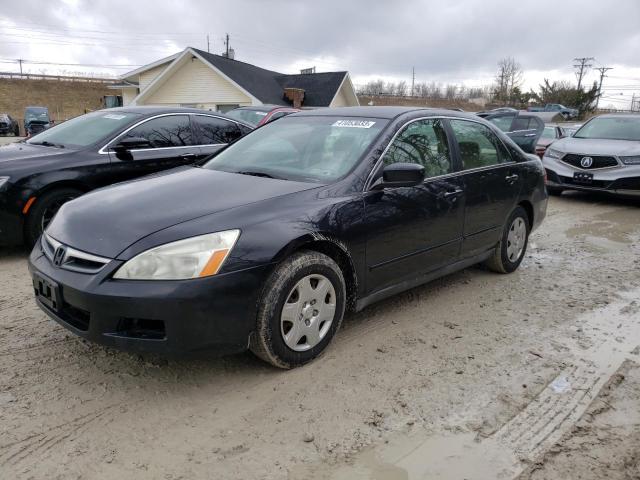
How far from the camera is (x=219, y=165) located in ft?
13.4

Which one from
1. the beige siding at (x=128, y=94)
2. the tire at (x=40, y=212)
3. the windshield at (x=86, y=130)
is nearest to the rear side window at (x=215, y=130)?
the windshield at (x=86, y=130)

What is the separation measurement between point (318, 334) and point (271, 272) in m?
0.60

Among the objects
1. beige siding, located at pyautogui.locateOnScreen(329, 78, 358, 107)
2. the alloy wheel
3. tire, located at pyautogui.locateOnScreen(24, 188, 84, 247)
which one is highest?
beige siding, located at pyautogui.locateOnScreen(329, 78, 358, 107)

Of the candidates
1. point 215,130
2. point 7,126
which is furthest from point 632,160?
point 7,126

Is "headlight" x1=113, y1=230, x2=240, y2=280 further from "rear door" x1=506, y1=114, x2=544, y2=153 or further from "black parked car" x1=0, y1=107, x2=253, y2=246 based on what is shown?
"rear door" x1=506, y1=114, x2=544, y2=153

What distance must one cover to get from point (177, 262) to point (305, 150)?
1.59 metres

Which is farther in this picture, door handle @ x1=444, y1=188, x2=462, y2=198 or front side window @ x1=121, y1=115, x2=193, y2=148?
front side window @ x1=121, y1=115, x2=193, y2=148

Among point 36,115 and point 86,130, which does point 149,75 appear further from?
point 86,130

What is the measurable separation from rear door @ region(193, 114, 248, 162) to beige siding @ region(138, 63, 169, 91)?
23672 mm

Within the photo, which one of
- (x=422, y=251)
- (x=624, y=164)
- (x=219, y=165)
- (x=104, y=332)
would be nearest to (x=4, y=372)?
(x=104, y=332)

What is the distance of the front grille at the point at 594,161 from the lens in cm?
905

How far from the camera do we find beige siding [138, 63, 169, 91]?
93.6ft

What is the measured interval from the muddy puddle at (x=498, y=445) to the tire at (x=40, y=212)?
13.4 ft

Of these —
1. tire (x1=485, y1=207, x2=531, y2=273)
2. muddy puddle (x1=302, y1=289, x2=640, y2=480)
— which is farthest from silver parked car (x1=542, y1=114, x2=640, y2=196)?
muddy puddle (x1=302, y1=289, x2=640, y2=480)
